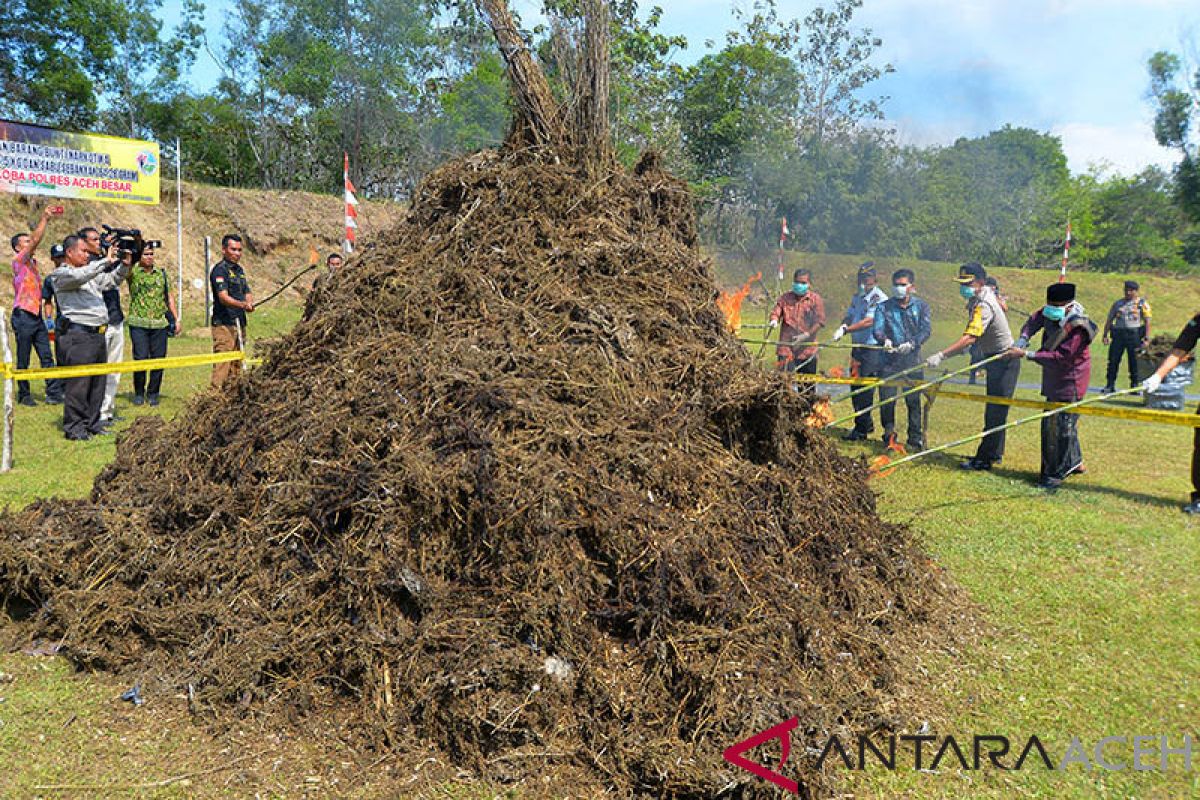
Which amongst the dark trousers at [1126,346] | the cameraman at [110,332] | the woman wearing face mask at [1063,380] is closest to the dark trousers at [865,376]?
the woman wearing face mask at [1063,380]

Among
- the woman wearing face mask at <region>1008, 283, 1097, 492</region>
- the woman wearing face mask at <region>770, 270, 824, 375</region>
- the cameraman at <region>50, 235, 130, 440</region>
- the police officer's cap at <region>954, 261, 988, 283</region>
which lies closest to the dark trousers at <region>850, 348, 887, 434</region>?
the woman wearing face mask at <region>770, 270, 824, 375</region>

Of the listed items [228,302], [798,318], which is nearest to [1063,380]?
[798,318]

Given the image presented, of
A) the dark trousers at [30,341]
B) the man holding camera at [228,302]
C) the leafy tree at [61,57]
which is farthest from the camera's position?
the leafy tree at [61,57]

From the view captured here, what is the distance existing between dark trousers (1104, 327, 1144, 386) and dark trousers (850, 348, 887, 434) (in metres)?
6.22

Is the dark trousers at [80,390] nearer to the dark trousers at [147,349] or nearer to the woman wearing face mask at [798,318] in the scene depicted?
the dark trousers at [147,349]

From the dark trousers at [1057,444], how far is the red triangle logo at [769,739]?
5.67 m

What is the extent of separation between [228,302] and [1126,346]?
14.0 meters

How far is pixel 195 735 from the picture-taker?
3.05 m

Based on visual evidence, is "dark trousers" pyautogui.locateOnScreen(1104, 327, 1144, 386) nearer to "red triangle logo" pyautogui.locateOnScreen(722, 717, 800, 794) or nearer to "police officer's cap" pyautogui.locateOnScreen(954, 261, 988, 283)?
"police officer's cap" pyautogui.locateOnScreen(954, 261, 988, 283)

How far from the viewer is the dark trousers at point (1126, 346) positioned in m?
13.1

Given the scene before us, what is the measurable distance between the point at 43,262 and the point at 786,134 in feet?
89.7

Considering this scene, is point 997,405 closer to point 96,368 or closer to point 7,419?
point 96,368

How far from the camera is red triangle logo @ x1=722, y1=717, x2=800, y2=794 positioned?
2.67m

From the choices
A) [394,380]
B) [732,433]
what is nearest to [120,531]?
[394,380]
